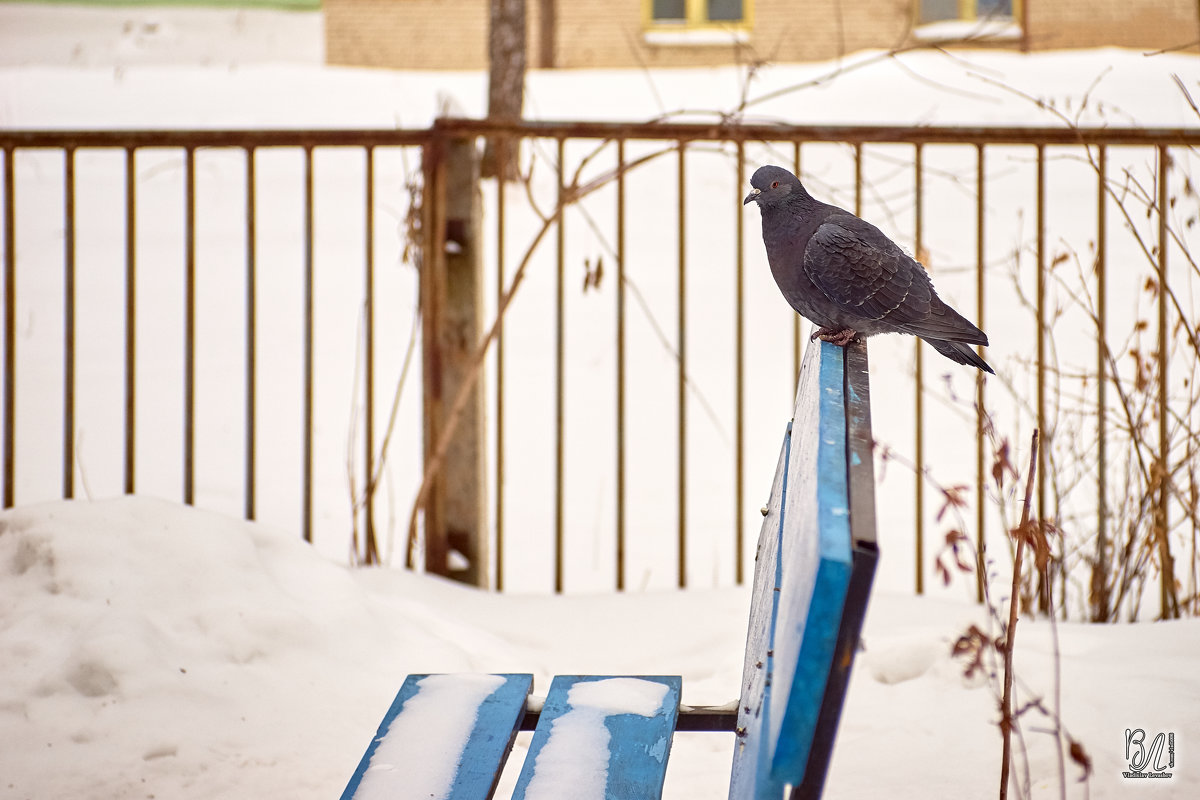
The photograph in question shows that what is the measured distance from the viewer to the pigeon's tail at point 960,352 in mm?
1731

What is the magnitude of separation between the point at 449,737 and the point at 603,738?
0.72ft

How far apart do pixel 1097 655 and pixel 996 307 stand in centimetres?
461

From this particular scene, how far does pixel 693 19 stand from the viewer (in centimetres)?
1168

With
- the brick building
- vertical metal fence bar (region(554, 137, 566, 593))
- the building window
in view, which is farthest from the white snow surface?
the building window

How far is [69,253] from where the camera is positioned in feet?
11.0

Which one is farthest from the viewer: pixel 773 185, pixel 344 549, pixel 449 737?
pixel 344 549

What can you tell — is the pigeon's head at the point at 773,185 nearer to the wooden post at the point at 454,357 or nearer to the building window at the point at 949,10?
the wooden post at the point at 454,357

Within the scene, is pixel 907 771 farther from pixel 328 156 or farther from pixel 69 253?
pixel 328 156

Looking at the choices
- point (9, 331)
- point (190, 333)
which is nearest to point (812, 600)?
point (190, 333)

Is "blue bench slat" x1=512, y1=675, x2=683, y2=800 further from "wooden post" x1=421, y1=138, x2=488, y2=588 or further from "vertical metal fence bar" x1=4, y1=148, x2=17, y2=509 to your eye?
"vertical metal fence bar" x1=4, y1=148, x2=17, y2=509

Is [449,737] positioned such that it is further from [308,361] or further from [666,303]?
[666,303]

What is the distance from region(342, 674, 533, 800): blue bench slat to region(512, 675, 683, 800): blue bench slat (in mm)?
47

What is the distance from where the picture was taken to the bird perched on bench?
5.80 ft

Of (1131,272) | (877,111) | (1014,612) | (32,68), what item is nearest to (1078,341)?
(1131,272)
